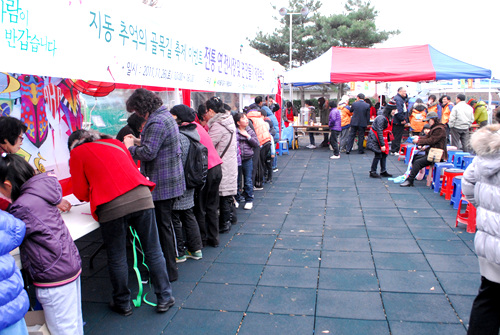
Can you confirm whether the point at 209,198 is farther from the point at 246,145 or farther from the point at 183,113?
the point at 246,145

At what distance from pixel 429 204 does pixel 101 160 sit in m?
5.23

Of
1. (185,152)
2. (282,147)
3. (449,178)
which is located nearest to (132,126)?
(185,152)

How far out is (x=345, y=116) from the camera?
12.1 meters

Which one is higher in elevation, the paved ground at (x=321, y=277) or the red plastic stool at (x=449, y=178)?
the red plastic stool at (x=449, y=178)

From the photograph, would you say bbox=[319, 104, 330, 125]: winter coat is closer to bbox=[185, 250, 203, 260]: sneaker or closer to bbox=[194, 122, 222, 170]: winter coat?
bbox=[194, 122, 222, 170]: winter coat

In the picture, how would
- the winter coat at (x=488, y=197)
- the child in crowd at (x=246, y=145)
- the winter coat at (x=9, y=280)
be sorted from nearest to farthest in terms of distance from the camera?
the winter coat at (x=9, y=280) < the winter coat at (x=488, y=197) < the child in crowd at (x=246, y=145)

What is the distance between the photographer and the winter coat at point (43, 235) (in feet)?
7.25

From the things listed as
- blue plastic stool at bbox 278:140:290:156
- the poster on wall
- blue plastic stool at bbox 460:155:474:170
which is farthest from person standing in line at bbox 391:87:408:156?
the poster on wall

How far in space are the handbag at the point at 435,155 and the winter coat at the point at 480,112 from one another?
20.3 feet

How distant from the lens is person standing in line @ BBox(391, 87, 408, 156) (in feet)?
37.8

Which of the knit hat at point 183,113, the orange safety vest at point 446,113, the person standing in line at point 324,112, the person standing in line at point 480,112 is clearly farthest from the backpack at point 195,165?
the person standing in line at point 480,112

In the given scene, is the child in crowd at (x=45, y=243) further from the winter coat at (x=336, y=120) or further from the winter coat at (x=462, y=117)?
the winter coat at (x=462, y=117)

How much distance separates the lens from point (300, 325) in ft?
9.85

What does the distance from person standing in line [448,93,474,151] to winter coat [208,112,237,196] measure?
774cm
